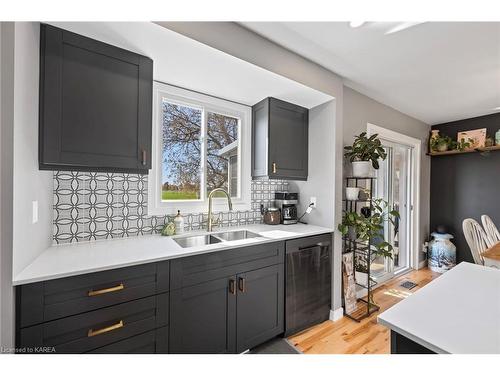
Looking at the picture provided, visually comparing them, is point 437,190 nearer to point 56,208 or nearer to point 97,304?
point 97,304

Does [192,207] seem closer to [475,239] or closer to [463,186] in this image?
[475,239]

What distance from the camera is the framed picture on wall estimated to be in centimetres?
320

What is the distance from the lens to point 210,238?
6.26 feet

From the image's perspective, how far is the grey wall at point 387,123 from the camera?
245cm

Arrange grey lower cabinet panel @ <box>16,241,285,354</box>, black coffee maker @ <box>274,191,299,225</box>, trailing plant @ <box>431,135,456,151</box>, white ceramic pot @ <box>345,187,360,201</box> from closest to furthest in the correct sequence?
grey lower cabinet panel @ <box>16,241,285,354</box> < white ceramic pot @ <box>345,187,360,201</box> < black coffee maker @ <box>274,191,299,225</box> < trailing plant @ <box>431,135,456,151</box>

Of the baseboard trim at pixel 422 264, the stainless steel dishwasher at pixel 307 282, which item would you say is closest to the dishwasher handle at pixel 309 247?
the stainless steel dishwasher at pixel 307 282

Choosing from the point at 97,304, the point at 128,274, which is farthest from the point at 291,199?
the point at 97,304

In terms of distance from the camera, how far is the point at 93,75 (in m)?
1.28

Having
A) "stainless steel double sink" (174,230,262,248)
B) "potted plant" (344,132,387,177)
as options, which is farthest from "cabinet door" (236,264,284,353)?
"potted plant" (344,132,387,177)

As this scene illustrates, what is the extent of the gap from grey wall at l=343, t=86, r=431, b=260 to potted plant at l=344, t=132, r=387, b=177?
23 centimetres

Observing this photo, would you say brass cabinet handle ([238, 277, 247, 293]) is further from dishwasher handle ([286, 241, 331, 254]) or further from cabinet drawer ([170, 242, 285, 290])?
dishwasher handle ([286, 241, 331, 254])

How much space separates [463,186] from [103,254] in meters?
4.71

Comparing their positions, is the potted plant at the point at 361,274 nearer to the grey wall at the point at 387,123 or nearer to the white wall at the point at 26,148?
the grey wall at the point at 387,123

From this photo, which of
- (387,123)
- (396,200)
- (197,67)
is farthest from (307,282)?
(387,123)
